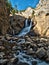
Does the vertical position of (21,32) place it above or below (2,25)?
below

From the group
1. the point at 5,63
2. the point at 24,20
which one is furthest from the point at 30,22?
the point at 5,63

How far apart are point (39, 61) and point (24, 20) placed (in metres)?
28.2

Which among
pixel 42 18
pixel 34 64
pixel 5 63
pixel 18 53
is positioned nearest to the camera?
pixel 5 63

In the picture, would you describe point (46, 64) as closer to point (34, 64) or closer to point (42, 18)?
point (34, 64)

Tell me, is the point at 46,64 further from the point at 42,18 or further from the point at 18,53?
the point at 42,18

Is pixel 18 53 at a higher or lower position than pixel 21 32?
higher

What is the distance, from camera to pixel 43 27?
121ft

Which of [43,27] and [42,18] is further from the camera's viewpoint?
[42,18]

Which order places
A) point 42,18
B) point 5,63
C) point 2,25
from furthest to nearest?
point 42,18 → point 2,25 → point 5,63

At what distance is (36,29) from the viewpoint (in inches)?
1467

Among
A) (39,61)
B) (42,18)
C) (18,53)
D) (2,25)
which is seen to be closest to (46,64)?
(39,61)

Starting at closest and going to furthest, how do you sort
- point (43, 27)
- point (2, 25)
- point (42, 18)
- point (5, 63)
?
point (5, 63), point (2, 25), point (43, 27), point (42, 18)

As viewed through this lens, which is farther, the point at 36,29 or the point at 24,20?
the point at 24,20

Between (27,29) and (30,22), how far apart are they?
12.3 feet
